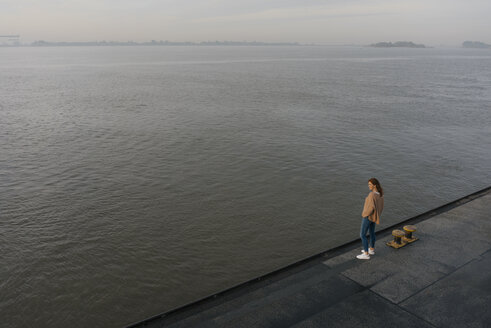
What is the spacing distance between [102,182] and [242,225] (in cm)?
750

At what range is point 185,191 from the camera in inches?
619

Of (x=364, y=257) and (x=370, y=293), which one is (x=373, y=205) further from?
(x=370, y=293)

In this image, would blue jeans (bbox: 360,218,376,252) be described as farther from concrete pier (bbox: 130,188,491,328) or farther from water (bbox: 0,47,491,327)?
water (bbox: 0,47,491,327)

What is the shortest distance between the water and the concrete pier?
7.31 ft

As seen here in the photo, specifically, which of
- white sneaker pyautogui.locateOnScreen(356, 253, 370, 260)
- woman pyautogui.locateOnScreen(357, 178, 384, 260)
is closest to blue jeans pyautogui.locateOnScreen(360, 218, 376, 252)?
woman pyautogui.locateOnScreen(357, 178, 384, 260)

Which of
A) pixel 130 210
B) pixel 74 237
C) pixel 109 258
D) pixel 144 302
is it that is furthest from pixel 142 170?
pixel 144 302

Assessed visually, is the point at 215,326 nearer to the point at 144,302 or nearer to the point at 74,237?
the point at 144,302

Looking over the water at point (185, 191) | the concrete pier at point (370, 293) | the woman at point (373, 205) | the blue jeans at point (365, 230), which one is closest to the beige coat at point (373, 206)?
A: the woman at point (373, 205)

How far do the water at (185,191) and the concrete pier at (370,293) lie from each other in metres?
2.23

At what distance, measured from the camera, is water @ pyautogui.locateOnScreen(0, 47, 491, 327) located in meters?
9.76

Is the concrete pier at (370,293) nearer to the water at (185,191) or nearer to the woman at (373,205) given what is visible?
the woman at (373,205)

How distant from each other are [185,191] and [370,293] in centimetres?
999

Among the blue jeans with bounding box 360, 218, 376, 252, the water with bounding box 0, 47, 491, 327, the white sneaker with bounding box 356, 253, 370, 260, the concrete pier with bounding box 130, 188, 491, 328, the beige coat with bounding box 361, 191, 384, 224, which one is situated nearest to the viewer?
the concrete pier with bounding box 130, 188, 491, 328

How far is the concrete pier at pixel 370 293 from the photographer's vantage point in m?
6.57
